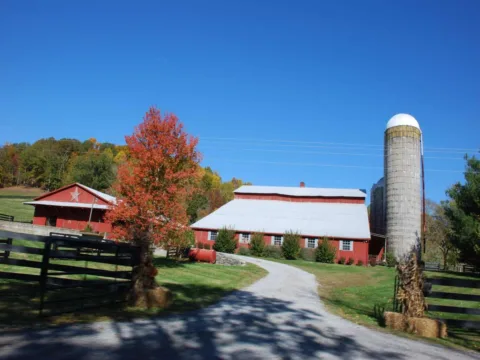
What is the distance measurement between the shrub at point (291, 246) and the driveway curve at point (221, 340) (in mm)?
27187

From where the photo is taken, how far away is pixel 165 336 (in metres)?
6.50

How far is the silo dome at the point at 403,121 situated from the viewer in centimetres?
4371

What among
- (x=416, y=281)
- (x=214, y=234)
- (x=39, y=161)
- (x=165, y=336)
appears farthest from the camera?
(x=39, y=161)

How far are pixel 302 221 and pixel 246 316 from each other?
33.4m

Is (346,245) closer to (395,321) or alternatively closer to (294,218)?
(294,218)

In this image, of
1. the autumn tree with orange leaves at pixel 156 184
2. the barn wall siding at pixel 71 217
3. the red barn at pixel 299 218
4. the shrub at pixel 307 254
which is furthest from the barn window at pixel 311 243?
the barn wall siding at pixel 71 217

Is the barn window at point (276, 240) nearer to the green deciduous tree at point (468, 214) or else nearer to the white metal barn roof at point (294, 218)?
the white metal barn roof at point (294, 218)

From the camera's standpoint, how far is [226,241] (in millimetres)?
38500

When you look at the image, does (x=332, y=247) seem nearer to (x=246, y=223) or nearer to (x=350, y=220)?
(x=350, y=220)

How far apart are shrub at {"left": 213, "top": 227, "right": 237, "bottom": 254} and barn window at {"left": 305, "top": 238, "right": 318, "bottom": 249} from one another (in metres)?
7.13

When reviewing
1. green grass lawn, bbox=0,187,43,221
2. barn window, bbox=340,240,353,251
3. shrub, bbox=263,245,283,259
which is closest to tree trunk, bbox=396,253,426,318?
shrub, bbox=263,245,283,259

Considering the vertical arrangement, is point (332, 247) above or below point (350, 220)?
below

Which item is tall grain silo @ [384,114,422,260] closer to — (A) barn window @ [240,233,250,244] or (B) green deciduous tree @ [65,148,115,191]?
(A) barn window @ [240,233,250,244]

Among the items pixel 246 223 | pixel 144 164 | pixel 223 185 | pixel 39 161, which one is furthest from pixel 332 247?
pixel 39 161
